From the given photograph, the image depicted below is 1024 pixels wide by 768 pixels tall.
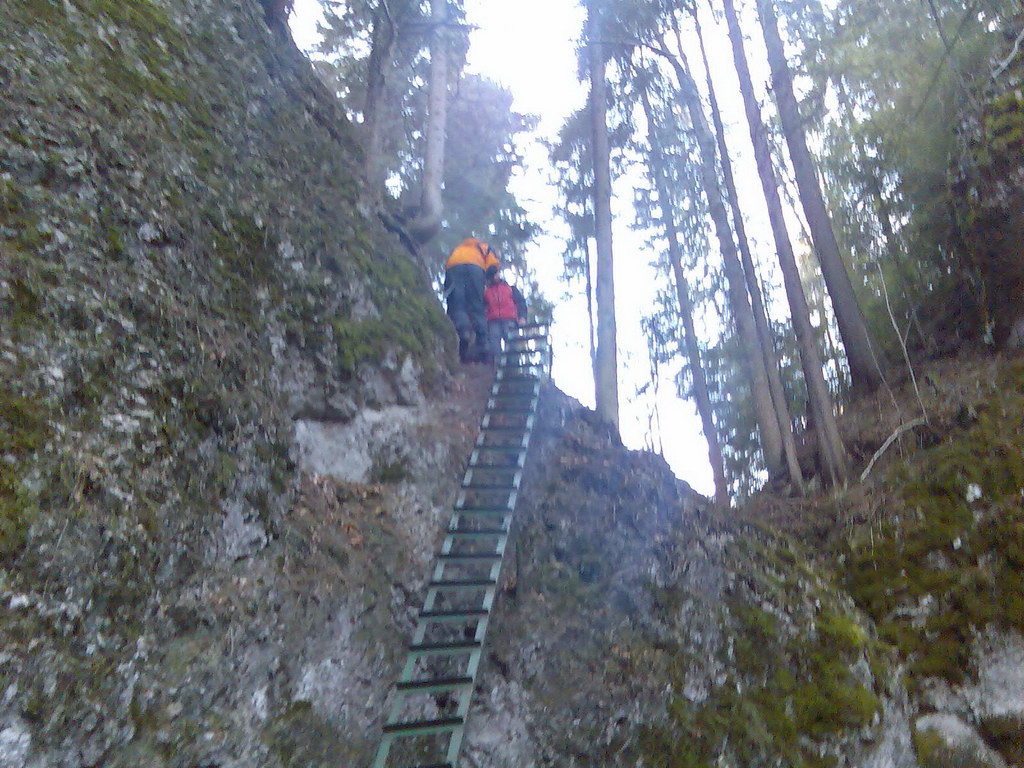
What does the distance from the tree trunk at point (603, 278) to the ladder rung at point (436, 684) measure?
17.6ft

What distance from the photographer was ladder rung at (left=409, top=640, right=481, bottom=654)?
13.9 ft

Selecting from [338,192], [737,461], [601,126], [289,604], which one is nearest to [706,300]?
[737,461]

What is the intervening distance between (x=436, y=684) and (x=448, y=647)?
303mm

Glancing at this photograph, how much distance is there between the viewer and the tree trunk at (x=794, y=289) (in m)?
8.45

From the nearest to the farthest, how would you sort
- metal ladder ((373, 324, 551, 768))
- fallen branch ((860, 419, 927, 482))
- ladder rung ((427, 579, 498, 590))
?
metal ladder ((373, 324, 551, 768)) < ladder rung ((427, 579, 498, 590)) < fallen branch ((860, 419, 927, 482))

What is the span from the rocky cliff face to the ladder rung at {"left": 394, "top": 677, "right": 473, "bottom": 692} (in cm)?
28

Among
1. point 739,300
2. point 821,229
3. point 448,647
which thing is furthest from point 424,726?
point 821,229

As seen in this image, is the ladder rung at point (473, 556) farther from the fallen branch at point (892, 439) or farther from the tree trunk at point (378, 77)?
the tree trunk at point (378, 77)

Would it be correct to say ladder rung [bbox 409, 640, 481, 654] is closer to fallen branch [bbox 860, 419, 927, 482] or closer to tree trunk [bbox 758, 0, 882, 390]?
fallen branch [bbox 860, 419, 927, 482]

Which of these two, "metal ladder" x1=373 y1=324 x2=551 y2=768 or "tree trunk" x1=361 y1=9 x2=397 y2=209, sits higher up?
"tree trunk" x1=361 y1=9 x2=397 y2=209

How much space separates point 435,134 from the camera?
34.0ft

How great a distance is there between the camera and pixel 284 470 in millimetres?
4543

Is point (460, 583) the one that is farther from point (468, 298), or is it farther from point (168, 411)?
point (468, 298)

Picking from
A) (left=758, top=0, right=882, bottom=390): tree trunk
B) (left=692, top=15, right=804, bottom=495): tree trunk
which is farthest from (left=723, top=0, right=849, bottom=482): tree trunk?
(left=692, top=15, right=804, bottom=495): tree trunk
